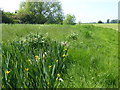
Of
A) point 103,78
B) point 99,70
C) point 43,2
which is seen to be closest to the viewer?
point 103,78

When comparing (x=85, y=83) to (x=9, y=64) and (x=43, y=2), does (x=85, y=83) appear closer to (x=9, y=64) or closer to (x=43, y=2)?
(x=9, y=64)

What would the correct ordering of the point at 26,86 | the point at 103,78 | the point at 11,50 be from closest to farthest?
the point at 26,86
the point at 103,78
the point at 11,50

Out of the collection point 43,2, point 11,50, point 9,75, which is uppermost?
point 43,2

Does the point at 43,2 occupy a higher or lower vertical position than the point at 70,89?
higher

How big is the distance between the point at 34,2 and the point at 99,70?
142 ft

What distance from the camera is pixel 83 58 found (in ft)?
12.2

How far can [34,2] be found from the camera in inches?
1731

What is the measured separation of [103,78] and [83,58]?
3.39 feet

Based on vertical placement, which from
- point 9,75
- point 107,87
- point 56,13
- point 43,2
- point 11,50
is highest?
point 43,2

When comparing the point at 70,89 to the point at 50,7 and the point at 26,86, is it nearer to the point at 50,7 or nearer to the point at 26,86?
the point at 26,86

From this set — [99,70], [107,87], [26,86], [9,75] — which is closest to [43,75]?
[26,86]

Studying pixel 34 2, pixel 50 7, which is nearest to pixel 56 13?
pixel 50 7

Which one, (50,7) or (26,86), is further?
(50,7)

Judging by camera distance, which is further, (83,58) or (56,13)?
(56,13)
